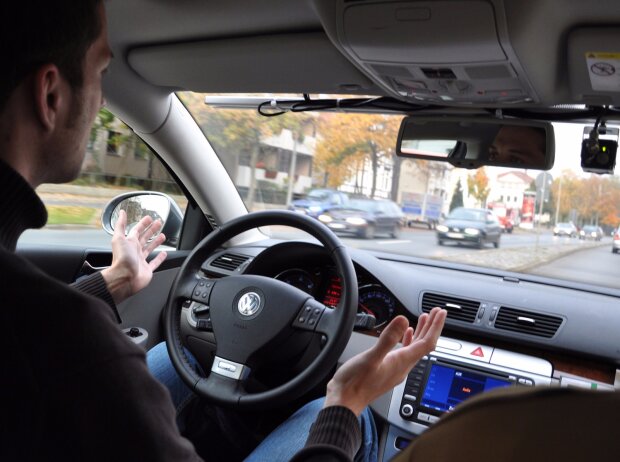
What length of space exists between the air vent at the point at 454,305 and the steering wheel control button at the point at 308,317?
842 mm

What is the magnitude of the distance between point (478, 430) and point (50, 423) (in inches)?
27.9

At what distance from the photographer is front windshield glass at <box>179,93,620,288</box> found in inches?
123

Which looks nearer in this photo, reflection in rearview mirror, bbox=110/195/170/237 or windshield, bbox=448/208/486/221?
reflection in rearview mirror, bbox=110/195/170/237

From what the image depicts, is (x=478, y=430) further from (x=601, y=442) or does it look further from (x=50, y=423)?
(x=50, y=423)

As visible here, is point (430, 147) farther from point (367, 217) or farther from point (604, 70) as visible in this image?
point (367, 217)

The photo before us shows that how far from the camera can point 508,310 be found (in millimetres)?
2650

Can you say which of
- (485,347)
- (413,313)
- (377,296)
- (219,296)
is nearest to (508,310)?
Answer: (485,347)

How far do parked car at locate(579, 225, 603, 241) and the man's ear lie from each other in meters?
3.10

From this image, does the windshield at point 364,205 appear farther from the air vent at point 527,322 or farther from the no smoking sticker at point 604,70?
the no smoking sticker at point 604,70

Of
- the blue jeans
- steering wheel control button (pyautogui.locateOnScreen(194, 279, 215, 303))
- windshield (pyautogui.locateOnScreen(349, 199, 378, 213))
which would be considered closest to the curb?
windshield (pyautogui.locateOnScreen(349, 199, 378, 213))

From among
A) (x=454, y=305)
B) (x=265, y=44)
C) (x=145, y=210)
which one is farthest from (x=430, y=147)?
(x=145, y=210)

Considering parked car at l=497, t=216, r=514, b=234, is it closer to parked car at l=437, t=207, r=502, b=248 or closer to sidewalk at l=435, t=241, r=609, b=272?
parked car at l=437, t=207, r=502, b=248

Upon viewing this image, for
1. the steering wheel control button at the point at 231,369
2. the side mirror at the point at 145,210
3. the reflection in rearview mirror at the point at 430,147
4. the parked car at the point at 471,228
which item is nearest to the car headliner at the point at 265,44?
the reflection in rearview mirror at the point at 430,147

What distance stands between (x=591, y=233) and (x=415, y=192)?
1.18m
